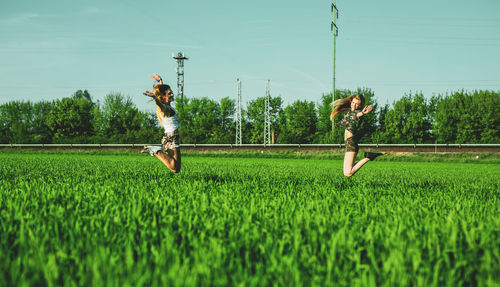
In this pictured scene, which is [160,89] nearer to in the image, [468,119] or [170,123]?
[170,123]

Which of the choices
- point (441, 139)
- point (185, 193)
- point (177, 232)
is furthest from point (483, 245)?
point (441, 139)

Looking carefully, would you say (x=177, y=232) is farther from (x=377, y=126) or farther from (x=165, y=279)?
(x=377, y=126)

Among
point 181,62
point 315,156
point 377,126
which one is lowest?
point 315,156

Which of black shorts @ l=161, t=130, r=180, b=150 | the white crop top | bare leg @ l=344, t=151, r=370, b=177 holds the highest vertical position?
the white crop top

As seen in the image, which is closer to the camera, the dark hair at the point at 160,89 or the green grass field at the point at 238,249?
the green grass field at the point at 238,249

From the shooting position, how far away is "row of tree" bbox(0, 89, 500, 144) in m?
64.9

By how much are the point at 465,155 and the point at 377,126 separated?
35226mm

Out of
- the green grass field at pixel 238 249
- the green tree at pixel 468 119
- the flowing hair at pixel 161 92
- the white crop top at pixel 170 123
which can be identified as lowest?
the green grass field at pixel 238 249

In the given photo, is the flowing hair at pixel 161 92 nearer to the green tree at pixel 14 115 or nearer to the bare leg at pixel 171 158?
the bare leg at pixel 171 158

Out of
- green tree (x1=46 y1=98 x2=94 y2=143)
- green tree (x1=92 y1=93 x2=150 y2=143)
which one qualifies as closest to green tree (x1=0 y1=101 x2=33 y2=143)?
green tree (x1=46 y1=98 x2=94 y2=143)

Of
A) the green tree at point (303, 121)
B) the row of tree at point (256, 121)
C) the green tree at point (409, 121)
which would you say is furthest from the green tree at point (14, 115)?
the green tree at point (409, 121)

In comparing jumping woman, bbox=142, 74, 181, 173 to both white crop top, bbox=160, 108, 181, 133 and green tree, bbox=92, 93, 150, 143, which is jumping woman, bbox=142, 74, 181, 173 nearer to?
white crop top, bbox=160, 108, 181, 133

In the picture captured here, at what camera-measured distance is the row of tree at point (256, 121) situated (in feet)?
213

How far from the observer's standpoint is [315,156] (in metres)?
40.2
